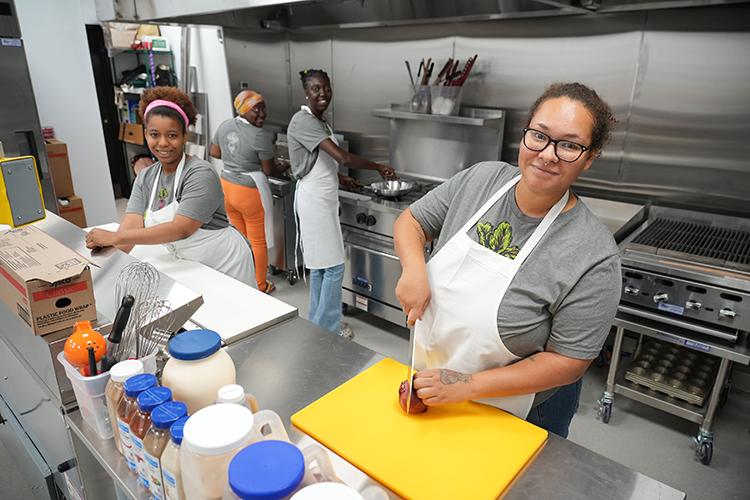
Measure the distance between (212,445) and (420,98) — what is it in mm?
2627

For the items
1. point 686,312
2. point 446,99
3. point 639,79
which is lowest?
point 686,312

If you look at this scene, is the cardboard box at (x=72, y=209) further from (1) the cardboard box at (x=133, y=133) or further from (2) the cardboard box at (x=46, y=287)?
(2) the cardboard box at (x=46, y=287)

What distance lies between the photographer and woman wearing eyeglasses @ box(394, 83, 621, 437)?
3.20 ft

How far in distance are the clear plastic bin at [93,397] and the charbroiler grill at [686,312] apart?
192 centimetres

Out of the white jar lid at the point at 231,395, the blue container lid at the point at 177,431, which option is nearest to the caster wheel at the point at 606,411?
the white jar lid at the point at 231,395

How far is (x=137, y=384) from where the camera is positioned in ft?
2.65

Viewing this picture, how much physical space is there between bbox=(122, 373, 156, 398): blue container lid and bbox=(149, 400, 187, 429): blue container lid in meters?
0.07

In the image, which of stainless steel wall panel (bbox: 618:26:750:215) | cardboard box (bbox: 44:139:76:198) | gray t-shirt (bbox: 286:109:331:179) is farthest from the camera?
cardboard box (bbox: 44:139:76:198)

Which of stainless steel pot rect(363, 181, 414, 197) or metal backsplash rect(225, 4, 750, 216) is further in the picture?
stainless steel pot rect(363, 181, 414, 197)

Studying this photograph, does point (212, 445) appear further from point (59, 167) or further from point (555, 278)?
point (59, 167)

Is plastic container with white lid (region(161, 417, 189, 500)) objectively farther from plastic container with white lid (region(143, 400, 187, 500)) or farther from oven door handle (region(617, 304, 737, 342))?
oven door handle (region(617, 304, 737, 342))

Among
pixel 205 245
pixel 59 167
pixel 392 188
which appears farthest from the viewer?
pixel 59 167

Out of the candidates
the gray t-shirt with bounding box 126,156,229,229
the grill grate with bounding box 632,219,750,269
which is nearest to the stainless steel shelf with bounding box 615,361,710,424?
the grill grate with bounding box 632,219,750,269

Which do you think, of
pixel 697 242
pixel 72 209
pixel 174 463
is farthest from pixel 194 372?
pixel 72 209
